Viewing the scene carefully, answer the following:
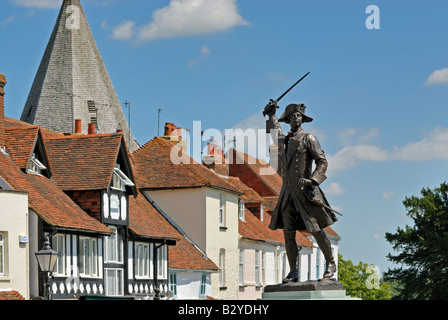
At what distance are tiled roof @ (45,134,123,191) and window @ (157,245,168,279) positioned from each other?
5.90 metres

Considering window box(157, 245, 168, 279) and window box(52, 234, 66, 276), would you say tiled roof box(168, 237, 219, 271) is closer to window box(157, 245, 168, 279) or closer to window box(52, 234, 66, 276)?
window box(157, 245, 168, 279)

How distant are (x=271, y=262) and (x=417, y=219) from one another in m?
9.72

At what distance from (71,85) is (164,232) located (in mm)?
49098

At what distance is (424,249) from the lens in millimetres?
57000

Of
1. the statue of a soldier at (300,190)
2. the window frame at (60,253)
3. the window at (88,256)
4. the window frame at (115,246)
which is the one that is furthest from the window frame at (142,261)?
the statue of a soldier at (300,190)

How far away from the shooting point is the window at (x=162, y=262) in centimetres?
4094

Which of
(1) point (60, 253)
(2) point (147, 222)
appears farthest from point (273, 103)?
(2) point (147, 222)

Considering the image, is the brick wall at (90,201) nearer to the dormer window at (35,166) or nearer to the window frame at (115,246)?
the window frame at (115,246)

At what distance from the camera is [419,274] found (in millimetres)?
56188

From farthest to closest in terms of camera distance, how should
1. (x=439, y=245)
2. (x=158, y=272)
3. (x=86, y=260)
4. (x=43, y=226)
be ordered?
(x=439, y=245), (x=158, y=272), (x=86, y=260), (x=43, y=226)

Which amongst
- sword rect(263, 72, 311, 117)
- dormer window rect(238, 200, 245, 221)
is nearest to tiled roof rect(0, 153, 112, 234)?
sword rect(263, 72, 311, 117)

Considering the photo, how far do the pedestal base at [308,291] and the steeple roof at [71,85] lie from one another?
7182 centimetres
